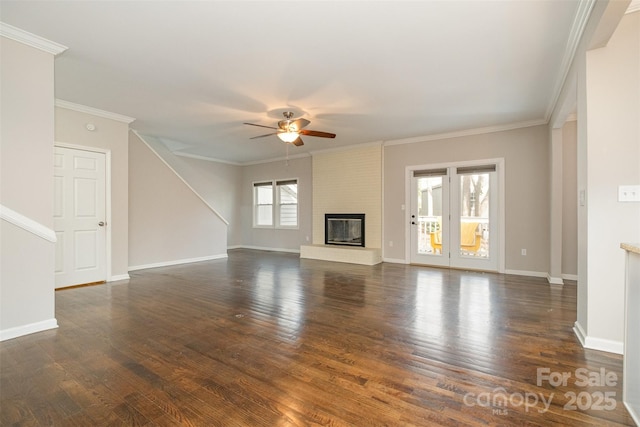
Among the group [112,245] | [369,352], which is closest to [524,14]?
[369,352]

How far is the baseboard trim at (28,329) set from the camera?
2.68 metres

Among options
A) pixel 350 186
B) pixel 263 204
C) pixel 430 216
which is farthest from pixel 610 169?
pixel 263 204

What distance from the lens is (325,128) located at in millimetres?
5707

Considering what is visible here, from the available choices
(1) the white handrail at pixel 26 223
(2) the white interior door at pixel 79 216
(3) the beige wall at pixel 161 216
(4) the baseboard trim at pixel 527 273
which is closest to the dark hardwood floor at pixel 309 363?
(2) the white interior door at pixel 79 216

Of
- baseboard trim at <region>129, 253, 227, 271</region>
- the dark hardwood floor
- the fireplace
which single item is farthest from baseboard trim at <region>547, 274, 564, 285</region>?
baseboard trim at <region>129, 253, 227, 271</region>

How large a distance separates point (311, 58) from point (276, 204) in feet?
19.7

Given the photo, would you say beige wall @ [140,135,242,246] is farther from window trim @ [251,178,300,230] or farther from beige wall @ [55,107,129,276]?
beige wall @ [55,107,129,276]

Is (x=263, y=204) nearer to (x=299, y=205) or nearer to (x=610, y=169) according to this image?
(x=299, y=205)

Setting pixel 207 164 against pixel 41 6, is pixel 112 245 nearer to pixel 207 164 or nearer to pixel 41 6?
pixel 41 6

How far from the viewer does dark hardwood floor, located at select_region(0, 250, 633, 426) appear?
5.49ft

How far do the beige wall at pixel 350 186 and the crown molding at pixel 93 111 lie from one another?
13.9 ft

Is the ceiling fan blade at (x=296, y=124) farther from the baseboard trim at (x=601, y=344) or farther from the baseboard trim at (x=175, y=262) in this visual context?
the baseboard trim at (x=175, y=262)

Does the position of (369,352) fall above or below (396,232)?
below

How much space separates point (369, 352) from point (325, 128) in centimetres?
432
